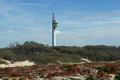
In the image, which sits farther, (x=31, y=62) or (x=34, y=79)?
(x=31, y=62)

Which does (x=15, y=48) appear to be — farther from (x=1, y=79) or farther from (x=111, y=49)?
(x=1, y=79)

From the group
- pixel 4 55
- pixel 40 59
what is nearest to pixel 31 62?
pixel 40 59

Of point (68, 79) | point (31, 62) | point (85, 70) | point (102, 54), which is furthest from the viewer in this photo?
point (102, 54)

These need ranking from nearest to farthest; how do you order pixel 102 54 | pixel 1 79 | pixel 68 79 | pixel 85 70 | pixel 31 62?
pixel 68 79
pixel 1 79
pixel 85 70
pixel 31 62
pixel 102 54

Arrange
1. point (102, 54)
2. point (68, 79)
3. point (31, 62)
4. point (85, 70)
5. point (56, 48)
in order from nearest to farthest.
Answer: point (68, 79) < point (85, 70) < point (31, 62) < point (102, 54) < point (56, 48)

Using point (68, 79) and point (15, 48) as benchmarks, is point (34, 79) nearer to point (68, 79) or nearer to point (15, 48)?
point (68, 79)

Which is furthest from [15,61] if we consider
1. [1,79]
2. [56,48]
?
[1,79]
